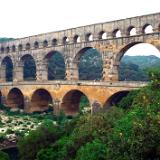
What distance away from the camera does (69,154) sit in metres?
19.3

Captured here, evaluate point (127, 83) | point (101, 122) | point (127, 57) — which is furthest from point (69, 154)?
point (127, 57)

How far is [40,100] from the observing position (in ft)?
157

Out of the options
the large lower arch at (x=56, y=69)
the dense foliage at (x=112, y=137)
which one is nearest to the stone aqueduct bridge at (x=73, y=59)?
the dense foliage at (x=112, y=137)

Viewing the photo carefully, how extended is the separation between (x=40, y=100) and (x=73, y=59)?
864cm

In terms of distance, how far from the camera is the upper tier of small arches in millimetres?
34812

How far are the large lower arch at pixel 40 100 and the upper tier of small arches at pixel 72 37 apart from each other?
5948 millimetres

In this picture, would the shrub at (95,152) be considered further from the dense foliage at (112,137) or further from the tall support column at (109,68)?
the tall support column at (109,68)

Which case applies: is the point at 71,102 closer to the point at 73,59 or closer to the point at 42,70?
the point at 73,59

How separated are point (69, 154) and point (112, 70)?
739 inches

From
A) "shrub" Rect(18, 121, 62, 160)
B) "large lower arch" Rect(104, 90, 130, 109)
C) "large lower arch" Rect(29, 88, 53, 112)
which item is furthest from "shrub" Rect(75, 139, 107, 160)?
"large lower arch" Rect(29, 88, 53, 112)

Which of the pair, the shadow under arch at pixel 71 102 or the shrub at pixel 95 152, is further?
the shadow under arch at pixel 71 102

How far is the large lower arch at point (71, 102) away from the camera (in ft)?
136

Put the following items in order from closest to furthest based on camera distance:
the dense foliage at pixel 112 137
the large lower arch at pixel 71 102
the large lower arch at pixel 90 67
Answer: the dense foliage at pixel 112 137, the large lower arch at pixel 71 102, the large lower arch at pixel 90 67

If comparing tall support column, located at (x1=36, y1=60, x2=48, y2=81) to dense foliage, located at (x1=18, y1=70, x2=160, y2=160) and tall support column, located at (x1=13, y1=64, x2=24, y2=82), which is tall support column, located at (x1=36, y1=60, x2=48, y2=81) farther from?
dense foliage, located at (x1=18, y1=70, x2=160, y2=160)
